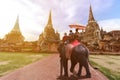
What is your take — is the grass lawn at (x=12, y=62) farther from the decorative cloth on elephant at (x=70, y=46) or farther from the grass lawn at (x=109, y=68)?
the grass lawn at (x=109, y=68)

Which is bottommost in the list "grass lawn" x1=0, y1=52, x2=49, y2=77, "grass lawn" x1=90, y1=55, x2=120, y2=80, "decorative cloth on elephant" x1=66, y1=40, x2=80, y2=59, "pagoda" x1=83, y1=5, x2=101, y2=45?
"grass lawn" x1=90, y1=55, x2=120, y2=80

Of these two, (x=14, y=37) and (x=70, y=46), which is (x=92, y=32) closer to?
(x=14, y=37)

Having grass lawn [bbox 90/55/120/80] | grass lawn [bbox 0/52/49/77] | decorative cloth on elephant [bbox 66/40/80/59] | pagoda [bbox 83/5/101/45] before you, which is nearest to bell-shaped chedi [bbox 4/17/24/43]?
pagoda [bbox 83/5/101/45]

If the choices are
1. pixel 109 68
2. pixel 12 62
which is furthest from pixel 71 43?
pixel 12 62

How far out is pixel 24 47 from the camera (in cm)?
3269

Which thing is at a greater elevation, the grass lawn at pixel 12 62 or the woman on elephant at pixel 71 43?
the woman on elephant at pixel 71 43

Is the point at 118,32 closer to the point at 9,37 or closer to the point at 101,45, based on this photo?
the point at 101,45

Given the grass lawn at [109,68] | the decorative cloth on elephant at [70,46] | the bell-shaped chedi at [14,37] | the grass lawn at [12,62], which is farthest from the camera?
the bell-shaped chedi at [14,37]

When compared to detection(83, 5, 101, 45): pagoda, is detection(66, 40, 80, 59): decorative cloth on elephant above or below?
below

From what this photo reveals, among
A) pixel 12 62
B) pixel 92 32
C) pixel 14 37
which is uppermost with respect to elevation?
pixel 92 32

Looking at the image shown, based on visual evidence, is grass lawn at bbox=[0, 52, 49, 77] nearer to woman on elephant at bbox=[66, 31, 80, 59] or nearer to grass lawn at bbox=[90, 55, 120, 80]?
woman on elephant at bbox=[66, 31, 80, 59]

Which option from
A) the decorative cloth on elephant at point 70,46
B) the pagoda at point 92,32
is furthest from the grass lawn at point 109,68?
the pagoda at point 92,32

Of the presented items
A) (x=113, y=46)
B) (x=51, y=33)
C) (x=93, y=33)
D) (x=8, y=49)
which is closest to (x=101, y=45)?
(x=113, y=46)

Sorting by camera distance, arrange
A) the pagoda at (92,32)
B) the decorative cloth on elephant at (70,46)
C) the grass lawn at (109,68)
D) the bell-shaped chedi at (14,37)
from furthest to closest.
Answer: the bell-shaped chedi at (14,37)
the pagoda at (92,32)
the grass lawn at (109,68)
the decorative cloth on elephant at (70,46)
